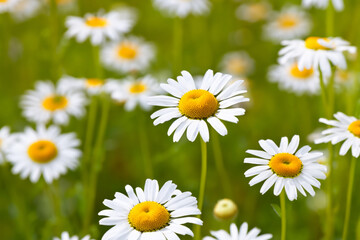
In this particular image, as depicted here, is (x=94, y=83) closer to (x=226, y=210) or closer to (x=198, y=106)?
(x=226, y=210)

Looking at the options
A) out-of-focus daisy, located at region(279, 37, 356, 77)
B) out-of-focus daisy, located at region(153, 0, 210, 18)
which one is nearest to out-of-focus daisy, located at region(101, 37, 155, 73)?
out-of-focus daisy, located at region(153, 0, 210, 18)

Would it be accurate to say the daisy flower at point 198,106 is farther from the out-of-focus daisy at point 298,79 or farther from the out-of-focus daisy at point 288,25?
the out-of-focus daisy at point 288,25

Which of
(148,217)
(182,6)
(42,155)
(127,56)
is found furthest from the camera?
(127,56)

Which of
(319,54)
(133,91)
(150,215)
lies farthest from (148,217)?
(133,91)

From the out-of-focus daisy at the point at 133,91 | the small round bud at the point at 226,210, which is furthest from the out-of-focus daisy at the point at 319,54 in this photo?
the out-of-focus daisy at the point at 133,91

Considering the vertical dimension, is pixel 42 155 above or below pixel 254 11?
below

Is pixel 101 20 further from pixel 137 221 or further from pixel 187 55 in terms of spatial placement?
pixel 137 221
